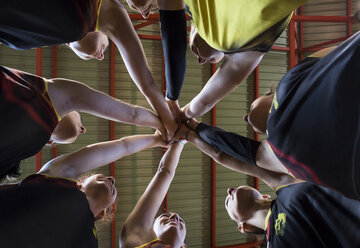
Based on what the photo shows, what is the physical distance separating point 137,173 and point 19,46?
401 cm

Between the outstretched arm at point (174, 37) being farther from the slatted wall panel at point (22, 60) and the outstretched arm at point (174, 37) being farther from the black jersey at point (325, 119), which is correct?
the slatted wall panel at point (22, 60)

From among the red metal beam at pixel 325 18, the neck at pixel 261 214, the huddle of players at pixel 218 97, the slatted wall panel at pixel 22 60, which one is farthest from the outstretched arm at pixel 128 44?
the slatted wall panel at pixel 22 60

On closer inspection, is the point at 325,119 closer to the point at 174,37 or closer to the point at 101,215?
the point at 174,37

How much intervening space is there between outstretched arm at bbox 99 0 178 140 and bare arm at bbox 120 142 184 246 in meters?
0.42

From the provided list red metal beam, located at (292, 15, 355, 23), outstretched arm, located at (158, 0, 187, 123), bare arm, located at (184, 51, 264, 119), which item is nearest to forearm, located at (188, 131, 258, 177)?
bare arm, located at (184, 51, 264, 119)

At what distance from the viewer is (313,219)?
1.02 metres

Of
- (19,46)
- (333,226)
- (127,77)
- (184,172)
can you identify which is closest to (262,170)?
(333,226)

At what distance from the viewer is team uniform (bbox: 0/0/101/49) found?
2.87ft

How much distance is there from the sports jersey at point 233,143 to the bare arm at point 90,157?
534 mm

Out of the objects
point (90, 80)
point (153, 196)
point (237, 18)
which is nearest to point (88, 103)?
point (153, 196)

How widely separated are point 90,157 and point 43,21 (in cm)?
99

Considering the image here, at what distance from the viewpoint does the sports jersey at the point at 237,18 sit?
81 centimetres

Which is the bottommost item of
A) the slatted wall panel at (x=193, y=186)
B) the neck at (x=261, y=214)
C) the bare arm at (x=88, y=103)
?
the slatted wall panel at (x=193, y=186)

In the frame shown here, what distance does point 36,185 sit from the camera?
1.19m
